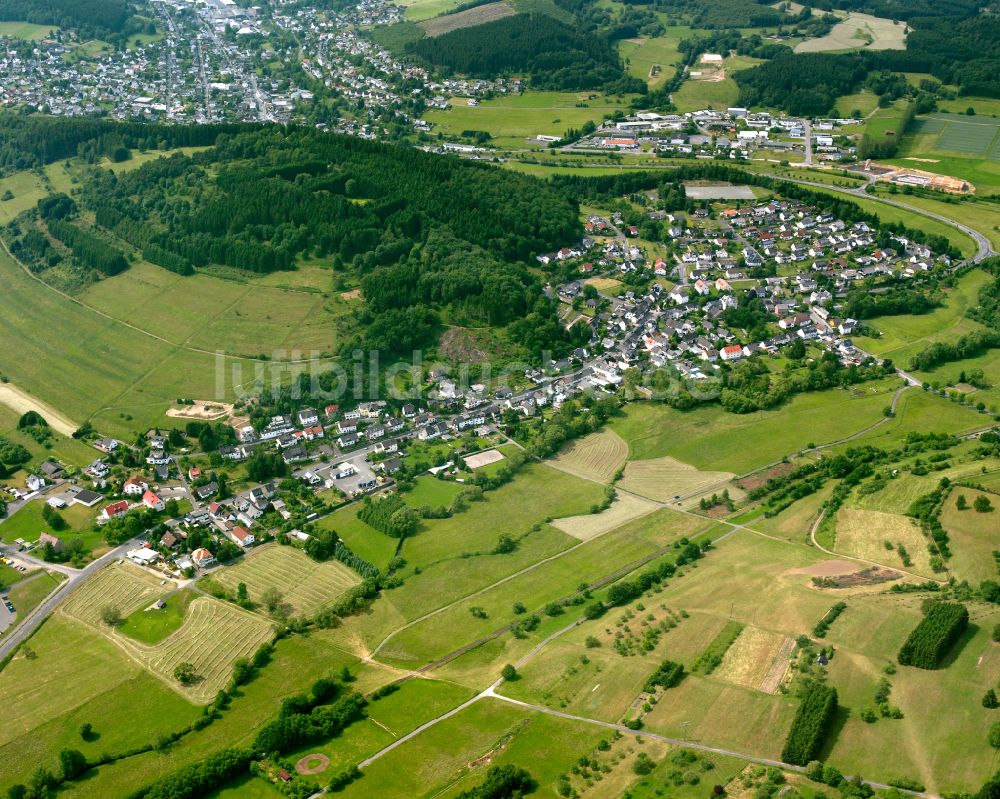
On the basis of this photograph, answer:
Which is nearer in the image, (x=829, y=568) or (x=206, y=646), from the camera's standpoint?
(x=206, y=646)

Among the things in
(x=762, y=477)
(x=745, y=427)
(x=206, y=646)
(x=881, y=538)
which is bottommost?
(x=206, y=646)

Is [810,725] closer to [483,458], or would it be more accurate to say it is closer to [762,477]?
[762,477]

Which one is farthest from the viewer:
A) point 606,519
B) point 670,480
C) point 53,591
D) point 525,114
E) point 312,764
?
point 525,114

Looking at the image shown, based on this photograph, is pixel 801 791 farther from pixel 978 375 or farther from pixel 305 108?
pixel 305 108

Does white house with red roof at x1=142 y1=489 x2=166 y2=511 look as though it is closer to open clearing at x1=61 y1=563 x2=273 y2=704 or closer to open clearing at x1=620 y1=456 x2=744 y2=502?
open clearing at x1=61 y1=563 x2=273 y2=704

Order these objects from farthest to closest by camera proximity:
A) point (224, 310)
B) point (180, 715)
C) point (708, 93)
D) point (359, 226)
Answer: point (708, 93), point (359, 226), point (224, 310), point (180, 715)

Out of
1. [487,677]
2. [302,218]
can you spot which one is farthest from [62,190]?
[487,677]

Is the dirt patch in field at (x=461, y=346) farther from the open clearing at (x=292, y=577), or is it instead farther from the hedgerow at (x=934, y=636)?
the hedgerow at (x=934, y=636)

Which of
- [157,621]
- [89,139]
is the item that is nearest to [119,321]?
[157,621]
